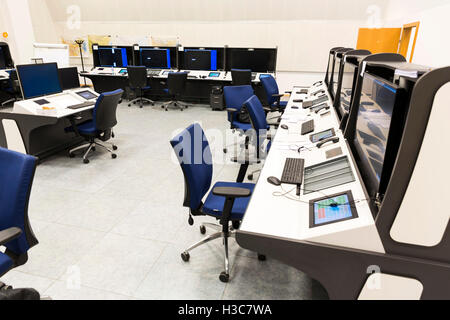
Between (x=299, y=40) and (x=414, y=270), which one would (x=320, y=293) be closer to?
(x=414, y=270)

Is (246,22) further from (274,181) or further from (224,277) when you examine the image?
(224,277)

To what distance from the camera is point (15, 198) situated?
1.41 metres

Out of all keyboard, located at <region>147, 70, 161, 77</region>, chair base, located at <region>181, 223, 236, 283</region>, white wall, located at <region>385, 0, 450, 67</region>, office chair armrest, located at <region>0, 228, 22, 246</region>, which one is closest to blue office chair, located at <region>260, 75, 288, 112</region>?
white wall, located at <region>385, 0, 450, 67</region>

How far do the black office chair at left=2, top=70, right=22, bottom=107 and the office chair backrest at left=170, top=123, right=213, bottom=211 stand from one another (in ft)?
20.6

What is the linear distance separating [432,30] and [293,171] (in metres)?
3.26

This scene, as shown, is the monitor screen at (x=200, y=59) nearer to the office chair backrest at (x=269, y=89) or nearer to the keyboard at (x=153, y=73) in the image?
the keyboard at (x=153, y=73)

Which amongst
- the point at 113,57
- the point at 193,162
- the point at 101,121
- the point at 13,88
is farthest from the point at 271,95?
the point at 13,88

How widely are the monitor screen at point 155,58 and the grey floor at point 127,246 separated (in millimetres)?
3951

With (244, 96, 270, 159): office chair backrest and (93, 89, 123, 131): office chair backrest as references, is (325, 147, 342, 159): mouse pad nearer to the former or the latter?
(244, 96, 270, 159): office chair backrest

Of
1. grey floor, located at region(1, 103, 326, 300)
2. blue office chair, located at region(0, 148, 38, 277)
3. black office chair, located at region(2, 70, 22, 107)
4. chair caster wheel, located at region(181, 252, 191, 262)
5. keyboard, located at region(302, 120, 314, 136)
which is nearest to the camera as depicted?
blue office chair, located at region(0, 148, 38, 277)

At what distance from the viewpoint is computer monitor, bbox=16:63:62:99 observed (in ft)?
10.8

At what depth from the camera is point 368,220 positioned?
1131 mm

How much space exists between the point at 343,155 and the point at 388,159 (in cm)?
68
